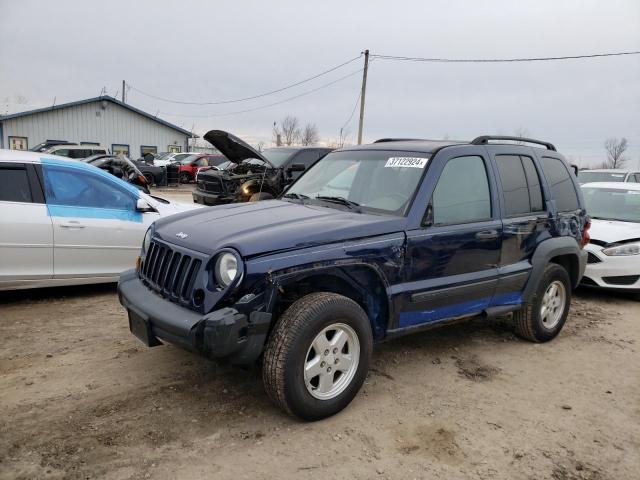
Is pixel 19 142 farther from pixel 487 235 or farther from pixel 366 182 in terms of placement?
pixel 487 235

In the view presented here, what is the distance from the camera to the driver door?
5.49 metres

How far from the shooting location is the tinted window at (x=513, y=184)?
4426 millimetres

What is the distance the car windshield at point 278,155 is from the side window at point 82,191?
5.26 metres

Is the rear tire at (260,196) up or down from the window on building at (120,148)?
down

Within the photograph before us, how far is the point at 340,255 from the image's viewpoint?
Result: 130 inches

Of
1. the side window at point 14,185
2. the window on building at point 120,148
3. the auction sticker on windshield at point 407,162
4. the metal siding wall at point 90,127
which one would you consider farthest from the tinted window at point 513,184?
the metal siding wall at point 90,127

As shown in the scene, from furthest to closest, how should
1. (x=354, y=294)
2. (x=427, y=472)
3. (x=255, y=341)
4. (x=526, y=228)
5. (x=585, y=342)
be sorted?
(x=585, y=342)
(x=526, y=228)
(x=354, y=294)
(x=255, y=341)
(x=427, y=472)

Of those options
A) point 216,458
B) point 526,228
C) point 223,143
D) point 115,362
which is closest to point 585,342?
point 526,228


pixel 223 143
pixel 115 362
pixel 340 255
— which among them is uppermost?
pixel 223 143

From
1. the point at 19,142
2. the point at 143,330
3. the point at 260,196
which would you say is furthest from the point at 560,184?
the point at 19,142

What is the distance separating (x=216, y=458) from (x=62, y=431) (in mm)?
969

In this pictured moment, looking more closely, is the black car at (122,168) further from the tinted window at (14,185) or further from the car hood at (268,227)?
the car hood at (268,227)

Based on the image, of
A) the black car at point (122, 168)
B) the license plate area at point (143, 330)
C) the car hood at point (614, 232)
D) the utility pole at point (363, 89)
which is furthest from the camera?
the utility pole at point (363, 89)

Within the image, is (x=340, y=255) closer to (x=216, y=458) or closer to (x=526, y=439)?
(x=216, y=458)
